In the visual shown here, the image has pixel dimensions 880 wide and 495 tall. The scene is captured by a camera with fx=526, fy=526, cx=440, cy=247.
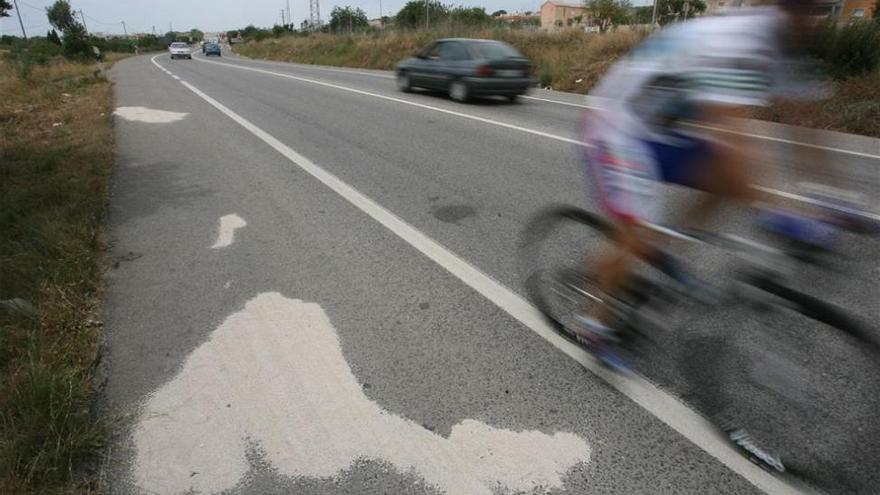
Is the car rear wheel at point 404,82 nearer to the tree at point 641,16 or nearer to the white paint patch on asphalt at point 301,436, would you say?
the white paint patch on asphalt at point 301,436

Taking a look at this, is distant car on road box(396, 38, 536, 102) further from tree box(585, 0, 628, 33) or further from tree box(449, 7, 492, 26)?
tree box(585, 0, 628, 33)

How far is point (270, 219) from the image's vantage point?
505 centimetres

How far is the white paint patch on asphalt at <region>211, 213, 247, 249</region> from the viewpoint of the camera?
4.52 metres

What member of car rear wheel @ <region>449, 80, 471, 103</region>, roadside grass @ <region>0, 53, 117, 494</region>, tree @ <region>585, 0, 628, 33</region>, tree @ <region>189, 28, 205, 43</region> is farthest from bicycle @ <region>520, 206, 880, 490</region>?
tree @ <region>189, 28, 205, 43</region>

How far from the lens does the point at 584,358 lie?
2891 millimetres

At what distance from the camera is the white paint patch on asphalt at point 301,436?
2193mm

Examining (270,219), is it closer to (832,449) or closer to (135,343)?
(135,343)

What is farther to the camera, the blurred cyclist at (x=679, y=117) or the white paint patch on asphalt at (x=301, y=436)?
the white paint patch on asphalt at (x=301, y=436)

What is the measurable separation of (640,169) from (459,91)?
412 inches

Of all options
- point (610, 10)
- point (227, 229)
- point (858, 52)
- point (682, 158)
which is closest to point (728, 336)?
point (682, 158)

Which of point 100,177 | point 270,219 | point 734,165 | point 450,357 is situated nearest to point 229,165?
point 100,177

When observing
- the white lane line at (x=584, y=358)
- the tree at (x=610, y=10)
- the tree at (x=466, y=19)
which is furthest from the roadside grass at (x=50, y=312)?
the tree at (x=610, y=10)

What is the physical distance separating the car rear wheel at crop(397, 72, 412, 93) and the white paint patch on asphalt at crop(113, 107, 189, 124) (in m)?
5.82

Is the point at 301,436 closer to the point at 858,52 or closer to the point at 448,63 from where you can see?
the point at 448,63
